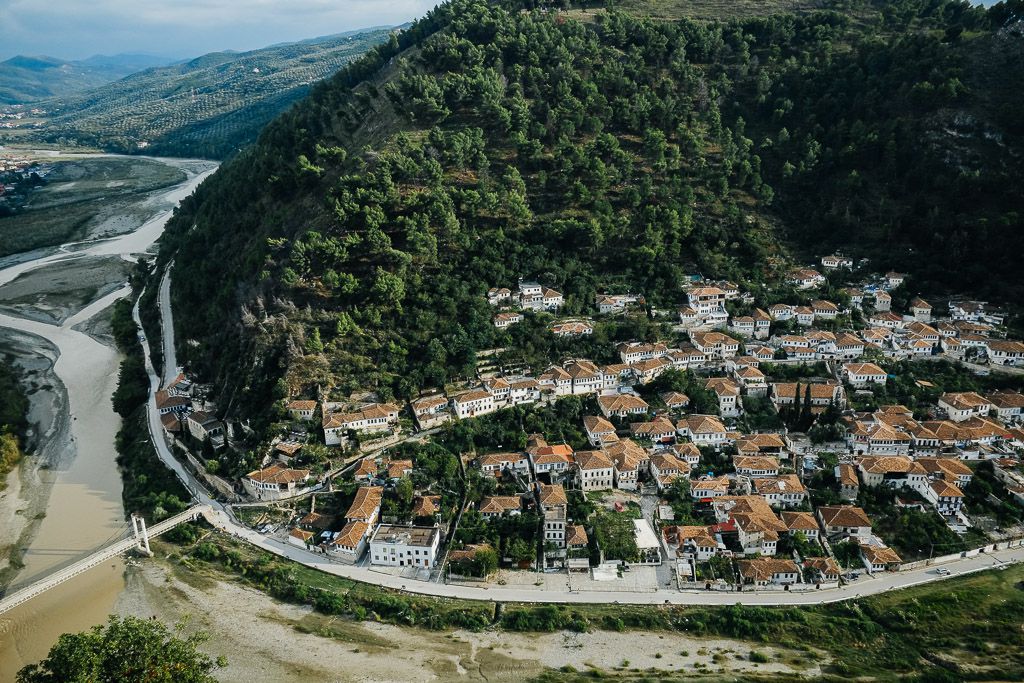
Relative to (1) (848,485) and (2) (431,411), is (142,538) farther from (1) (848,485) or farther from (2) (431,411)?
(1) (848,485)

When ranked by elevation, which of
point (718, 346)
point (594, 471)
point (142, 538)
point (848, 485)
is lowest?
point (848, 485)

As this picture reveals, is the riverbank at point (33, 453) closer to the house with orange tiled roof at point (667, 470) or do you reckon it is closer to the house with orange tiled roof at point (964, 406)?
the house with orange tiled roof at point (667, 470)

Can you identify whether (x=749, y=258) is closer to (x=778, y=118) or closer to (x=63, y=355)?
(x=778, y=118)

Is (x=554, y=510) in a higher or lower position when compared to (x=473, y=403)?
lower

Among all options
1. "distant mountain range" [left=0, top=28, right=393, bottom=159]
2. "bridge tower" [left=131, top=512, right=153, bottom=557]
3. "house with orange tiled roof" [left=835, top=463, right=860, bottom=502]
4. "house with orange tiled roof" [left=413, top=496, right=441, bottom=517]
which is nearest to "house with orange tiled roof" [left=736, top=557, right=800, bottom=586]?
"house with orange tiled roof" [left=835, top=463, right=860, bottom=502]

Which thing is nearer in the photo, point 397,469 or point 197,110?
point 397,469

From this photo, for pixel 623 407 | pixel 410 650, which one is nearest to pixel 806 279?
pixel 623 407
